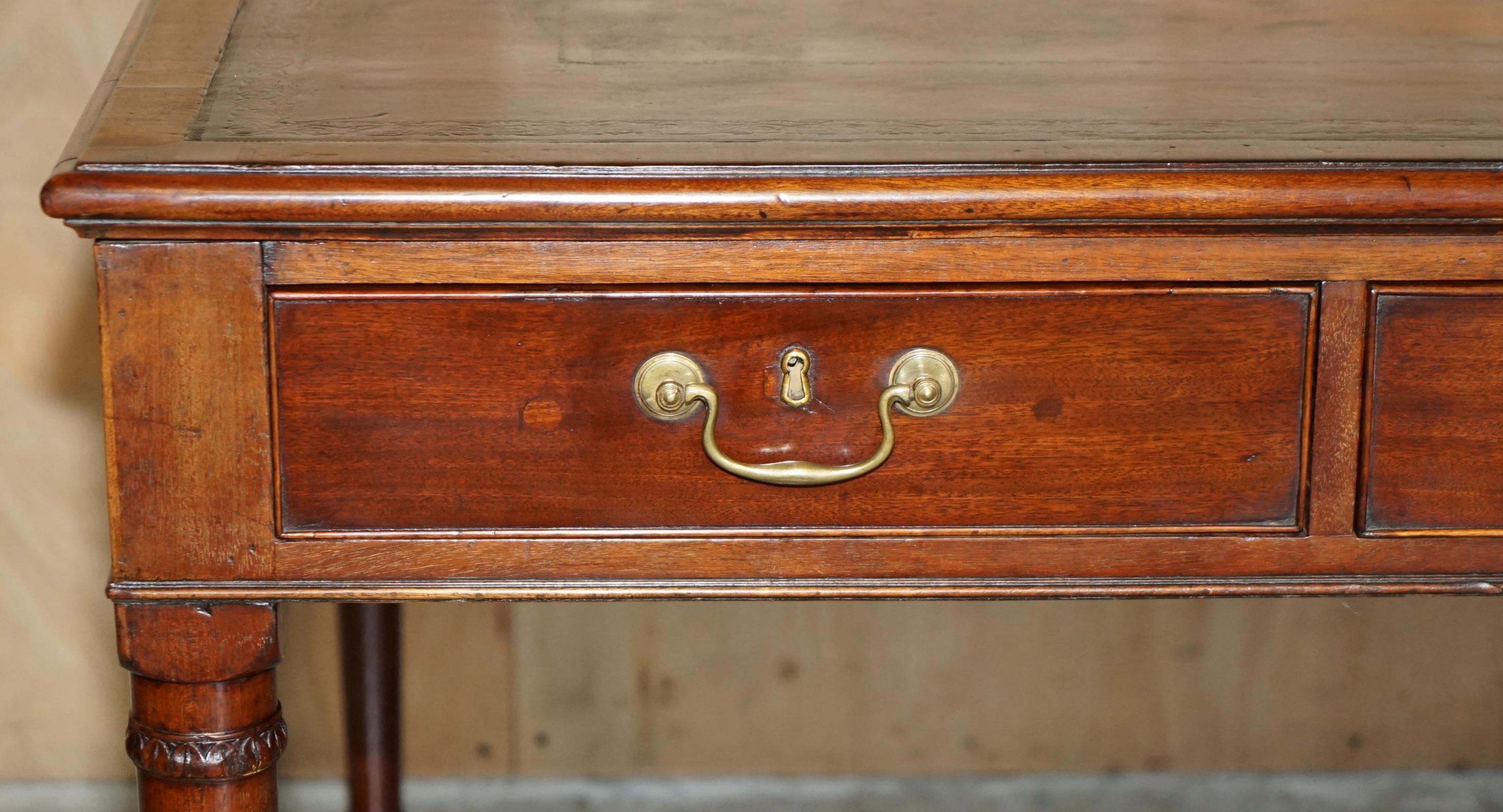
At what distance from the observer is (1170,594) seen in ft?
2.47

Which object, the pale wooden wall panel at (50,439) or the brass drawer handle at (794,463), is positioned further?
the pale wooden wall panel at (50,439)

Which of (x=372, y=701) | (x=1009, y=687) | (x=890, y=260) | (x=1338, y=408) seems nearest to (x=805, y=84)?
(x=890, y=260)

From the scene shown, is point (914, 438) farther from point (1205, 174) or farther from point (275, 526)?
point (275, 526)

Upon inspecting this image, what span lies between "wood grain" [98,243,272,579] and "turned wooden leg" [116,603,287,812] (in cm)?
3

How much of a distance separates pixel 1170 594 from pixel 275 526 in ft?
1.45

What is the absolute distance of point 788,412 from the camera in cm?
72

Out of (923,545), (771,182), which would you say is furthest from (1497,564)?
(771,182)

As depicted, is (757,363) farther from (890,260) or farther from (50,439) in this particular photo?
(50,439)

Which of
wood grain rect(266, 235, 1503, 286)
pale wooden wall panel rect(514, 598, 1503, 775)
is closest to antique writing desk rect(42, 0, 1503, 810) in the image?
wood grain rect(266, 235, 1503, 286)

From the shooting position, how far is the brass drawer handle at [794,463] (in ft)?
2.33

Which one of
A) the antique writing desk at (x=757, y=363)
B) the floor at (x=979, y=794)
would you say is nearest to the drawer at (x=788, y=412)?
the antique writing desk at (x=757, y=363)

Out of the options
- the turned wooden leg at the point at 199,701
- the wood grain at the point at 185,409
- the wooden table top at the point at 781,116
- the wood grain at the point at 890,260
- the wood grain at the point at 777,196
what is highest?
the wooden table top at the point at 781,116

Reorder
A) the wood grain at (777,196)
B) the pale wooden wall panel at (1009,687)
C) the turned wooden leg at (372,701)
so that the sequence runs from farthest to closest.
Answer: the pale wooden wall panel at (1009,687), the turned wooden leg at (372,701), the wood grain at (777,196)

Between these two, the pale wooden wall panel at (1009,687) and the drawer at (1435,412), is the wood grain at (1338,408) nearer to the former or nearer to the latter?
the drawer at (1435,412)
